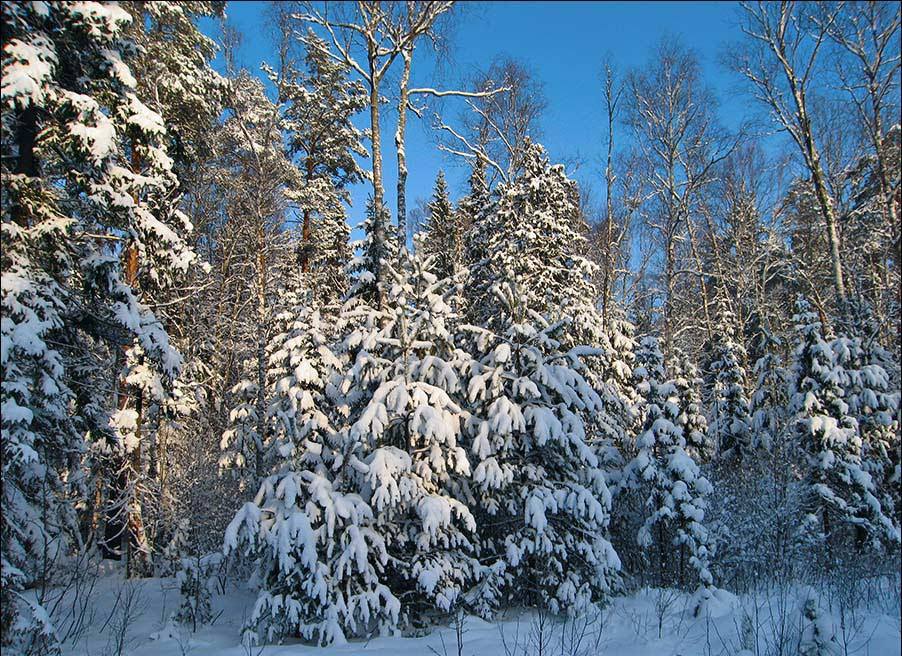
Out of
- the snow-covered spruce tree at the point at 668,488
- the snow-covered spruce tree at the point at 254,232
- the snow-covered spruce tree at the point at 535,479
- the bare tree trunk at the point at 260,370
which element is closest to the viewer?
the snow-covered spruce tree at the point at 535,479

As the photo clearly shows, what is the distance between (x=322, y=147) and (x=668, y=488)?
642 inches

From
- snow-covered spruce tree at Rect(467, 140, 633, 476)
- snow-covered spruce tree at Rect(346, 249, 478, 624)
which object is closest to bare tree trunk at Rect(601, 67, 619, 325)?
snow-covered spruce tree at Rect(467, 140, 633, 476)

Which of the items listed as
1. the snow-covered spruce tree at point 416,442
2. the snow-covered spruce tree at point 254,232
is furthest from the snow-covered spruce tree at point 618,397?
the snow-covered spruce tree at point 254,232

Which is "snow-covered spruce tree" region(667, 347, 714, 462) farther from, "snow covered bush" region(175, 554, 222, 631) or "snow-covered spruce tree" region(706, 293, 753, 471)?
"snow covered bush" region(175, 554, 222, 631)

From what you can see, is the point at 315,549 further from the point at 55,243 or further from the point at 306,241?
the point at 306,241

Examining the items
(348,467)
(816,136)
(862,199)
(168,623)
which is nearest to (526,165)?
(816,136)

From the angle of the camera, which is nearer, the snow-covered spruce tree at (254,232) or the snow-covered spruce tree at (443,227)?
the snow-covered spruce tree at (254,232)

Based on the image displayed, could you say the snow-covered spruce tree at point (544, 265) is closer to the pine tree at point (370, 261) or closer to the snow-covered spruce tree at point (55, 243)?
the pine tree at point (370, 261)

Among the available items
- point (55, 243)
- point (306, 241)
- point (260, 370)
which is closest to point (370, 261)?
point (260, 370)

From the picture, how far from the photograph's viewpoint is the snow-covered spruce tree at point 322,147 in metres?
18.3

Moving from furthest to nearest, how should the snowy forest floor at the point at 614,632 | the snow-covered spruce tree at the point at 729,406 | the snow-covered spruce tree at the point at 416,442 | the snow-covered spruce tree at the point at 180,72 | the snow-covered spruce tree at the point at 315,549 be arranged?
the snow-covered spruce tree at the point at 729,406 → the snow-covered spruce tree at the point at 180,72 → the snow-covered spruce tree at the point at 416,442 → the snow-covered spruce tree at the point at 315,549 → the snowy forest floor at the point at 614,632

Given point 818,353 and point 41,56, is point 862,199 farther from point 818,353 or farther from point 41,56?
point 41,56

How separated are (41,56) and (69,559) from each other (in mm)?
9522

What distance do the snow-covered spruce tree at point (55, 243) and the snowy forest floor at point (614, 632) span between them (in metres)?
1.67
